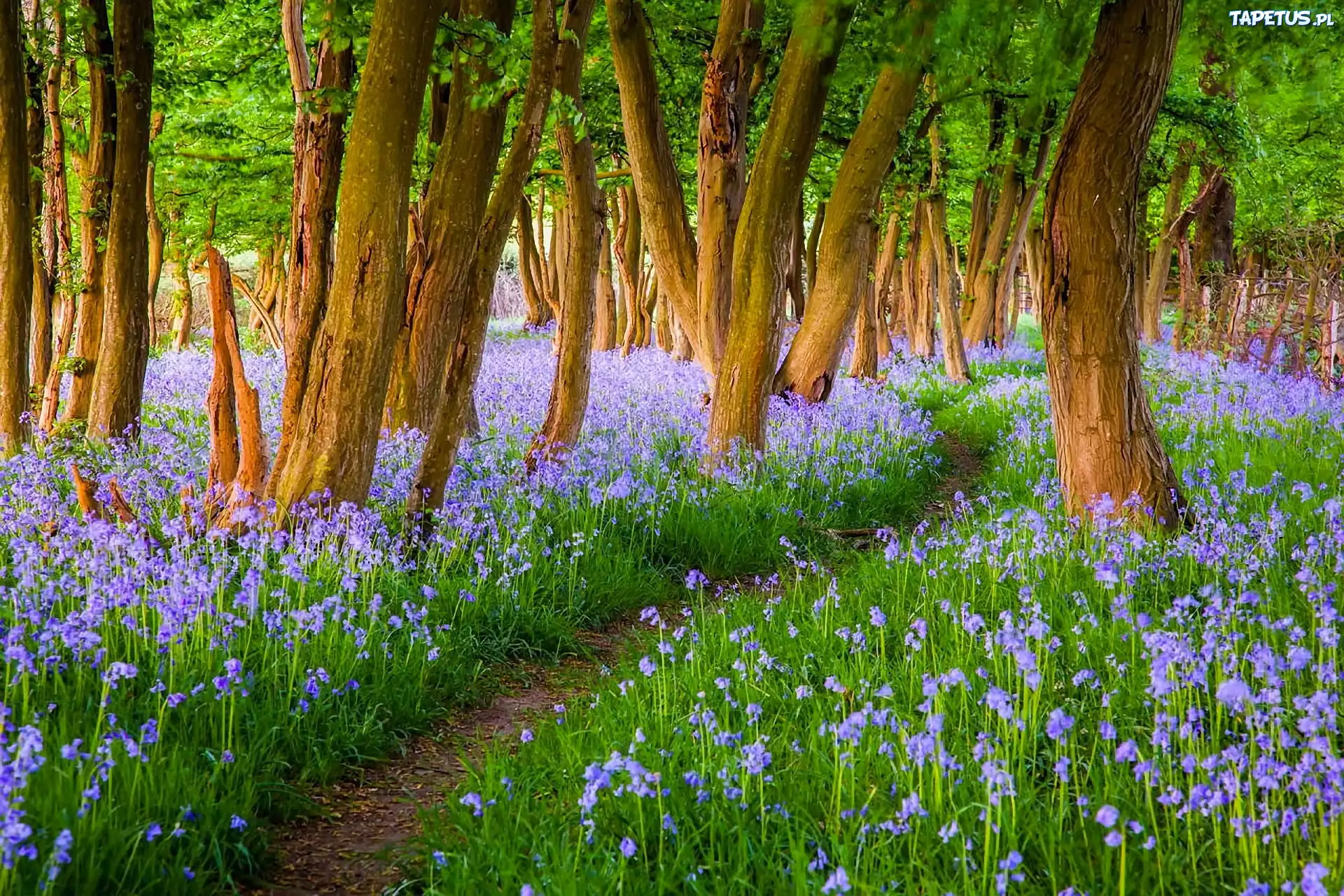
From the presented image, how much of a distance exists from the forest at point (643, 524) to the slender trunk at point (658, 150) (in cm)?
5

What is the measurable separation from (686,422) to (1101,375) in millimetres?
5593

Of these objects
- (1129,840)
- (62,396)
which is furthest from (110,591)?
(62,396)

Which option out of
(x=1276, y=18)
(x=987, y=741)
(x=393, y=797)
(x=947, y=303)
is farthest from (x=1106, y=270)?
(x=947, y=303)

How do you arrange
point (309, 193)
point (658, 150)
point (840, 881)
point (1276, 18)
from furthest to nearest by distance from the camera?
point (658, 150), point (309, 193), point (1276, 18), point (840, 881)

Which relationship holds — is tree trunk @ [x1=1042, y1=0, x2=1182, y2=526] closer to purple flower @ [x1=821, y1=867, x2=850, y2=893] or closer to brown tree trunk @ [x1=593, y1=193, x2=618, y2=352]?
purple flower @ [x1=821, y1=867, x2=850, y2=893]

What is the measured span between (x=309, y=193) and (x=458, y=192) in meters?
1.16

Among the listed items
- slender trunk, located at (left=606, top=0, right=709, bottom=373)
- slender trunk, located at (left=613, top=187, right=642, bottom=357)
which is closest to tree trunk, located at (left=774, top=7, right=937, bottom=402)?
slender trunk, located at (left=606, top=0, right=709, bottom=373)

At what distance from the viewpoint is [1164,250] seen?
22.7 metres

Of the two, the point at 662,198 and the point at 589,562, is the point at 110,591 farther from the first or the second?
the point at 662,198

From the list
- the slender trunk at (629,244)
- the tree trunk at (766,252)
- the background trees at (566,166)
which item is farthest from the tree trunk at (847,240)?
the slender trunk at (629,244)

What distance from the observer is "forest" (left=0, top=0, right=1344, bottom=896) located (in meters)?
2.92

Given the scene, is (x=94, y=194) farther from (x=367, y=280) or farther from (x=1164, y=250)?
(x=1164, y=250)

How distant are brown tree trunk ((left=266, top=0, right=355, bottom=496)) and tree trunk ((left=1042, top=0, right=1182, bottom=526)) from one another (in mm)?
4949

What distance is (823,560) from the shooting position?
756 cm
